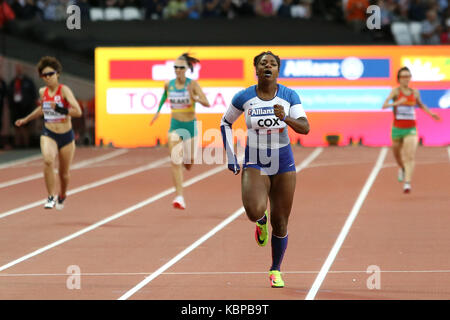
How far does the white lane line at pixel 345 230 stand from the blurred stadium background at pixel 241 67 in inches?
129

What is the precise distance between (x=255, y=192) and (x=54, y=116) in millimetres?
6854

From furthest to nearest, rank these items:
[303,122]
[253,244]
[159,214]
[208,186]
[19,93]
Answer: [19,93] → [208,186] → [159,214] → [253,244] → [303,122]

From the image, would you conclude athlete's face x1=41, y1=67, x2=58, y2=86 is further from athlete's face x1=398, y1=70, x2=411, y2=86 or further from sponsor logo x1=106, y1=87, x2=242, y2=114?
sponsor logo x1=106, y1=87, x2=242, y2=114

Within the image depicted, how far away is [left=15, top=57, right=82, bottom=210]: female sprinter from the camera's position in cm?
1622

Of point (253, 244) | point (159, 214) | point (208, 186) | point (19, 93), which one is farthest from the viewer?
point (19, 93)

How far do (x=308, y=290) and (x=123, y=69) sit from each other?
19619 millimetres

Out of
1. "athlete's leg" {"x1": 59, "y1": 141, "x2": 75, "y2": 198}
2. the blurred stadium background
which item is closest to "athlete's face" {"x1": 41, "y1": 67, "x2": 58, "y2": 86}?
"athlete's leg" {"x1": 59, "y1": 141, "x2": 75, "y2": 198}

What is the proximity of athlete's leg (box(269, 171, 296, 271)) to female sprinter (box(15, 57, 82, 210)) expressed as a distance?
626cm

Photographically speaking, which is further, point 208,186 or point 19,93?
point 19,93

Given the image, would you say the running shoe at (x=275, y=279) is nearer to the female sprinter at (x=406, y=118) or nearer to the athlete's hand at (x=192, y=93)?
the athlete's hand at (x=192, y=93)

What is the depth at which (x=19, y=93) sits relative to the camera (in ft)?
95.5

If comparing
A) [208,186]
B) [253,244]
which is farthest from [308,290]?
[208,186]

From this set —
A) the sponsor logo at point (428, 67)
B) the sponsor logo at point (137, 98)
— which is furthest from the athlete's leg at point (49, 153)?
the sponsor logo at point (428, 67)

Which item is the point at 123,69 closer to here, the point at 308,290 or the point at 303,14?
the point at 303,14
